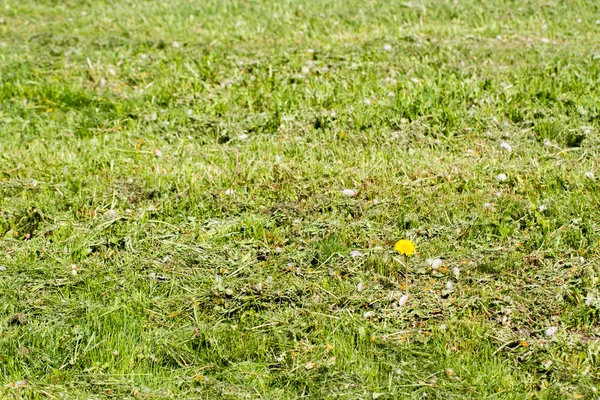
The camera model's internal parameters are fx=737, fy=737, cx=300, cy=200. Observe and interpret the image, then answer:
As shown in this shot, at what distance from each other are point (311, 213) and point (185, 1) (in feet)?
17.8

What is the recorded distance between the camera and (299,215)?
474 cm

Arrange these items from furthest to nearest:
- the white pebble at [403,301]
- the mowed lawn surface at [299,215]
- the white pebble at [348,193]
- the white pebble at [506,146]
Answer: the white pebble at [506,146], the white pebble at [348,193], the white pebble at [403,301], the mowed lawn surface at [299,215]

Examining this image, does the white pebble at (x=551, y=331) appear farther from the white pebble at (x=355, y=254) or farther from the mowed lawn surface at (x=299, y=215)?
the white pebble at (x=355, y=254)

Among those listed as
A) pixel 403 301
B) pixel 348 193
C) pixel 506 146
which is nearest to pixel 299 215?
pixel 348 193

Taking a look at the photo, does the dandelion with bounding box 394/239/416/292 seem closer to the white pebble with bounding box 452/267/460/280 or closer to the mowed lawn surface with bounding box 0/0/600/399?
the mowed lawn surface with bounding box 0/0/600/399

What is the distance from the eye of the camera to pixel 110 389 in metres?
3.47

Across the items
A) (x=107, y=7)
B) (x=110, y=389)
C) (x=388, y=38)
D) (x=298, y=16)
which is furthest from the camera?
(x=107, y=7)

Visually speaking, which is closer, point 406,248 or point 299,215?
point 406,248

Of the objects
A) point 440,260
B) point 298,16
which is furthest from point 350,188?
point 298,16

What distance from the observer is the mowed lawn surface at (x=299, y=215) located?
3.61 m

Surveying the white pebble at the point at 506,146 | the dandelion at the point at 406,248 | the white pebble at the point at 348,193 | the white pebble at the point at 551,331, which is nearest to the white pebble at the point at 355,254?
the dandelion at the point at 406,248

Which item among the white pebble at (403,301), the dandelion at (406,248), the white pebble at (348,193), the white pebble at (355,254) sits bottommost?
the white pebble at (403,301)

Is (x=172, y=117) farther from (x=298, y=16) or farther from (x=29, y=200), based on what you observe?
(x=298, y=16)

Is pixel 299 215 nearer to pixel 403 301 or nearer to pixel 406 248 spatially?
pixel 406 248
